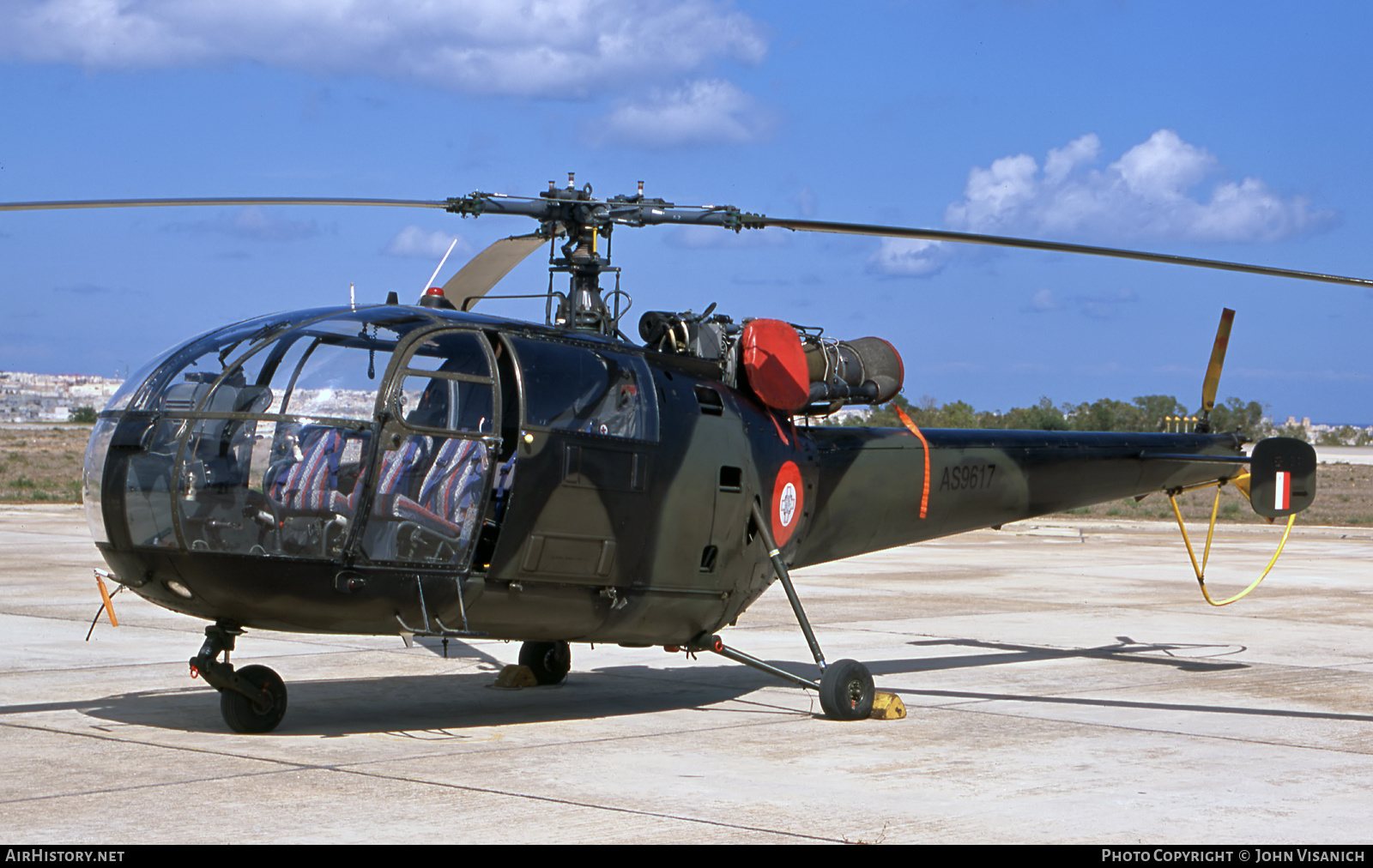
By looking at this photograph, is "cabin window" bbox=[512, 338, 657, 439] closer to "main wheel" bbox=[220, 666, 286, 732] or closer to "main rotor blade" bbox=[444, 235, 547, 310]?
"main rotor blade" bbox=[444, 235, 547, 310]

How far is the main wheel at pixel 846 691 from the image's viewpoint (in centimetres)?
980

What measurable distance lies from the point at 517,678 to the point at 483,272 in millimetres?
3169

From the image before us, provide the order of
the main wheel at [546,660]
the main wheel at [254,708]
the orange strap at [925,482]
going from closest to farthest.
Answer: the main wheel at [254,708] < the main wheel at [546,660] < the orange strap at [925,482]

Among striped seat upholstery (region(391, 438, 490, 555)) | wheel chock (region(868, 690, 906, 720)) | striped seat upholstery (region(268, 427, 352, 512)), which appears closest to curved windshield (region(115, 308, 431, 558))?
striped seat upholstery (region(268, 427, 352, 512))

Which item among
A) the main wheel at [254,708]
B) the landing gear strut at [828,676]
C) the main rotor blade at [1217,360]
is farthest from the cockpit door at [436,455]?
the main rotor blade at [1217,360]

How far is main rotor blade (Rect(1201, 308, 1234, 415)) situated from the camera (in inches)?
535

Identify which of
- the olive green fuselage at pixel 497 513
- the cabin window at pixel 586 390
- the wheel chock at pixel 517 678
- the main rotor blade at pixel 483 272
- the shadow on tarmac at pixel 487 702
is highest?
the main rotor blade at pixel 483 272

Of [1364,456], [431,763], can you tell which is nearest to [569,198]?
[431,763]

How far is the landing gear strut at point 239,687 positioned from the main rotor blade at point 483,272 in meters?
2.81

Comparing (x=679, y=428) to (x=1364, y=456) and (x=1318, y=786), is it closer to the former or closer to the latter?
(x=1318, y=786)

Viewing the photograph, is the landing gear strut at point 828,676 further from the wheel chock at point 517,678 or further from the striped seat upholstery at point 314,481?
the striped seat upholstery at point 314,481

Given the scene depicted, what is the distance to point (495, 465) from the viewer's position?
8344 millimetres

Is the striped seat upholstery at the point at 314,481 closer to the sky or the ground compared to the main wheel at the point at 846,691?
closer to the sky
